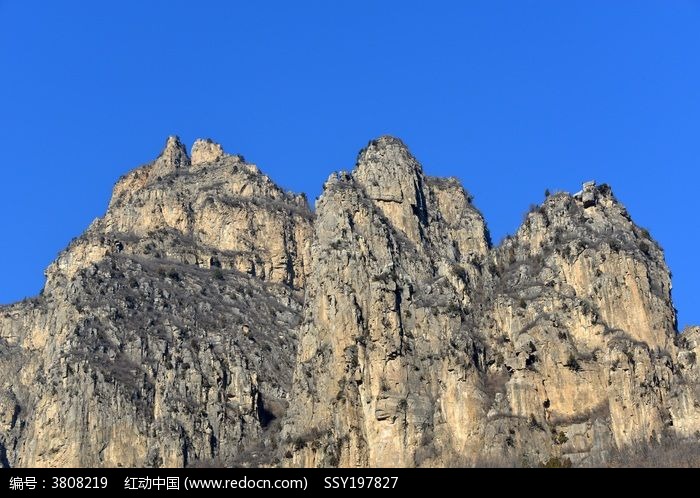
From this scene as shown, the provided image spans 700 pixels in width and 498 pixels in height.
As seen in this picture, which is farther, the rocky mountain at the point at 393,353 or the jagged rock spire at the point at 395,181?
the jagged rock spire at the point at 395,181

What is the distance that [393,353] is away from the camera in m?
158

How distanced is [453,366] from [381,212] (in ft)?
108

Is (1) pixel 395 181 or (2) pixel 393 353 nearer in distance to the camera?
(2) pixel 393 353

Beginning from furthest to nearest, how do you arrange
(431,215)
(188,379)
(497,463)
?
(431,215) → (188,379) → (497,463)

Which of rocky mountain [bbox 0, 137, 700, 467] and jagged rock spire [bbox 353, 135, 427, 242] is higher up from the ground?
jagged rock spire [bbox 353, 135, 427, 242]

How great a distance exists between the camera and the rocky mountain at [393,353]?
151 m

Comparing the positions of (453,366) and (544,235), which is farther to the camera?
(544,235)

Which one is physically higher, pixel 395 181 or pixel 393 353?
pixel 395 181

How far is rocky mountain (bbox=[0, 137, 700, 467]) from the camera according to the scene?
151125mm

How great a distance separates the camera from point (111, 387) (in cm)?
17250

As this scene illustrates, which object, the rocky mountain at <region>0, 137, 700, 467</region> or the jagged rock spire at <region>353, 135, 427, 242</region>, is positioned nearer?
the rocky mountain at <region>0, 137, 700, 467</region>

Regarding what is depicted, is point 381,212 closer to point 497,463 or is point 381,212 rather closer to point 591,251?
point 591,251

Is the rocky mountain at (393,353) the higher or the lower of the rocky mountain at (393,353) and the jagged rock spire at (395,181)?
the lower
